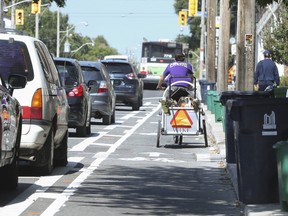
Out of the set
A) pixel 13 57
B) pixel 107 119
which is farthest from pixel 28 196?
pixel 107 119

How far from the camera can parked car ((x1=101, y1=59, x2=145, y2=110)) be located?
3591 centimetres

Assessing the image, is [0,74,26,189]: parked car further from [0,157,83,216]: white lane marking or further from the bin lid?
the bin lid

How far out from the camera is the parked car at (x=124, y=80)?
3591 cm

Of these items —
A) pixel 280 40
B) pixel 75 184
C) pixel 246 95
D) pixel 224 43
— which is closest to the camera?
pixel 75 184

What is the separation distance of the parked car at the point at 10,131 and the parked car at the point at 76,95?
339 inches

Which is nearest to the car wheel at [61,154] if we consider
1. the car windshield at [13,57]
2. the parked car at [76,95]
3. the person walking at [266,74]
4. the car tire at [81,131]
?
the car windshield at [13,57]

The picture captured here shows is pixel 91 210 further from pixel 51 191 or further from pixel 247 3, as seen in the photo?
pixel 247 3

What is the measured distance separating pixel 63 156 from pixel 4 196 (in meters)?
3.63

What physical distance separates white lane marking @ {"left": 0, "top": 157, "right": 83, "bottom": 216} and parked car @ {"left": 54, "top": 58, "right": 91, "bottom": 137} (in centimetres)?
753

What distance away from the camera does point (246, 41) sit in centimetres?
2252

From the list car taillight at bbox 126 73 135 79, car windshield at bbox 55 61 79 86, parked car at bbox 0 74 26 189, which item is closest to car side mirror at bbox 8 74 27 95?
parked car at bbox 0 74 26 189

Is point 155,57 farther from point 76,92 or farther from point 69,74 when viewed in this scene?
point 76,92

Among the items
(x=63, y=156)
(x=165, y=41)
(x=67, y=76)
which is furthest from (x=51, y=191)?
(x=165, y=41)

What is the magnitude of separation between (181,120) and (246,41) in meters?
3.00
